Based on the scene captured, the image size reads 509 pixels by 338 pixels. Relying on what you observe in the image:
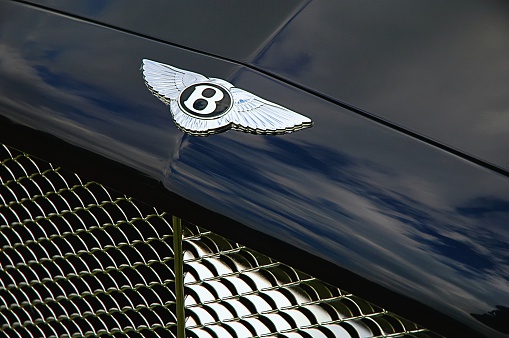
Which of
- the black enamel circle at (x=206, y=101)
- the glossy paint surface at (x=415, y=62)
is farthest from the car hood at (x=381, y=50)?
the black enamel circle at (x=206, y=101)

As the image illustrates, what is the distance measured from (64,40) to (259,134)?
0.50 meters

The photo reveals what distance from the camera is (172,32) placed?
1.54 m

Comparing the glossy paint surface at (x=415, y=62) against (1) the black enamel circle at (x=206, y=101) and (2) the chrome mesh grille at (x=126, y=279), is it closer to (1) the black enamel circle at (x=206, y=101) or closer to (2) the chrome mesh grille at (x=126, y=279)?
(1) the black enamel circle at (x=206, y=101)

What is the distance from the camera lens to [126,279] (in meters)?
1.57

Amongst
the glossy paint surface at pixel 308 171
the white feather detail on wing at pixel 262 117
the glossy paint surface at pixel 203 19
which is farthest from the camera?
the glossy paint surface at pixel 203 19

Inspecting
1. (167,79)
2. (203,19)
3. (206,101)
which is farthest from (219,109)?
(203,19)

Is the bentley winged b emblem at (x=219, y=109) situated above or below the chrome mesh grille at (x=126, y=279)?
above

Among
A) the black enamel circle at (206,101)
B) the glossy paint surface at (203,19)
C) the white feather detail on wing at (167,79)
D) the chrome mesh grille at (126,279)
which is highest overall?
the glossy paint surface at (203,19)

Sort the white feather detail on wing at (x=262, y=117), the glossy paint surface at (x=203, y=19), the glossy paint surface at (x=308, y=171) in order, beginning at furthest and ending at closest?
the glossy paint surface at (x=203, y=19) < the white feather detail on wing at (x=262, y=117) < the glossy paint surface at (x=308, y=171)

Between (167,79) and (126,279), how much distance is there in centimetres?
45

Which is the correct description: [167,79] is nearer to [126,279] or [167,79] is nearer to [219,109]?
[219,109]

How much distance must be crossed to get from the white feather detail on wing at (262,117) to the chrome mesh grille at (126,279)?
8.7 inches

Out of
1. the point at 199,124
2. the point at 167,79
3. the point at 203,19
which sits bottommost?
the point at 199,124

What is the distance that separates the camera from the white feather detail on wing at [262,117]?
135 cm
